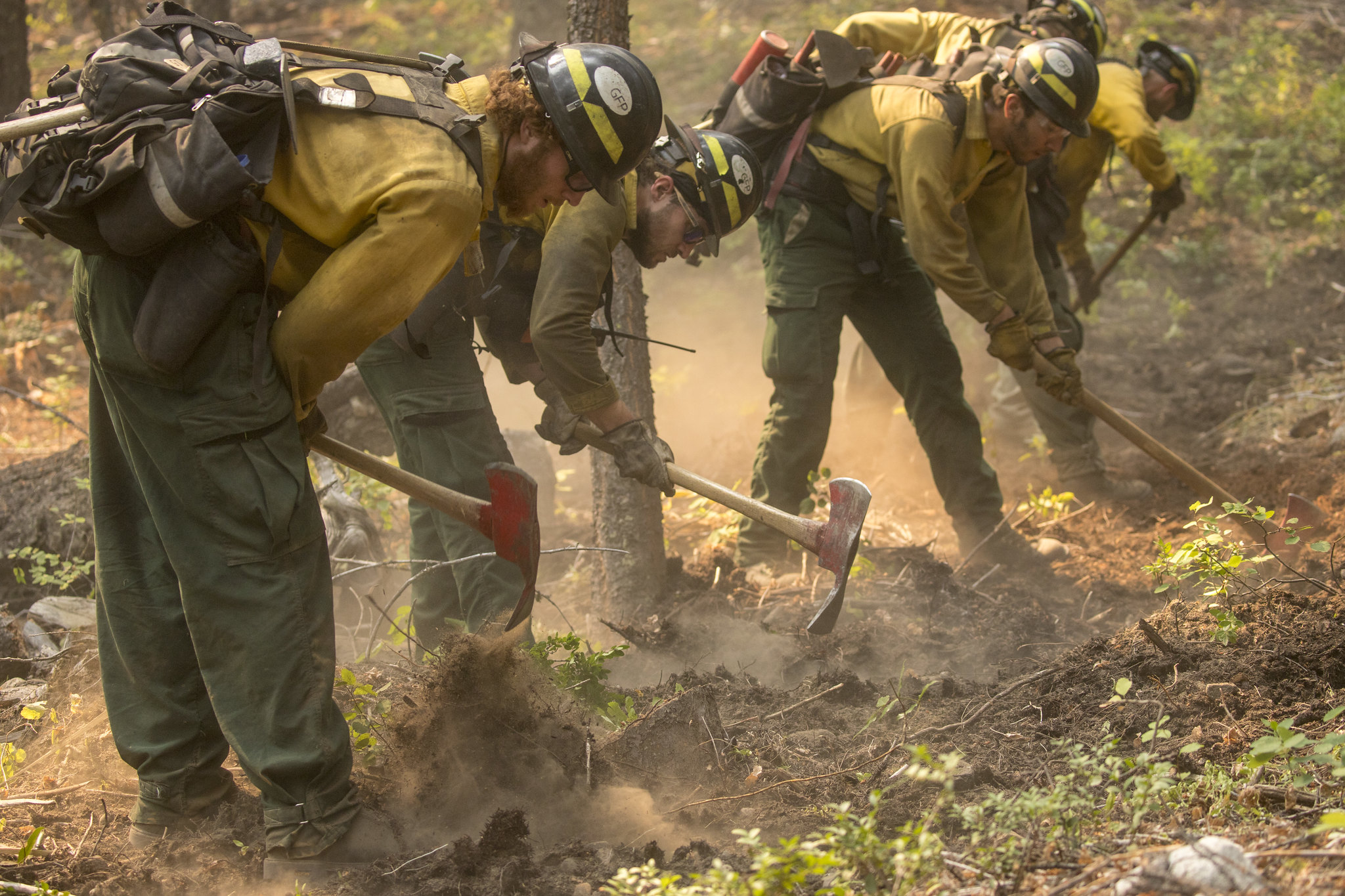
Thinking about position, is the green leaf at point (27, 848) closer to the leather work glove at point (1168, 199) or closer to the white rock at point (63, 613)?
the white rock at point (63, 613)

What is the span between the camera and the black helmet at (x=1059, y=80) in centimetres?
404

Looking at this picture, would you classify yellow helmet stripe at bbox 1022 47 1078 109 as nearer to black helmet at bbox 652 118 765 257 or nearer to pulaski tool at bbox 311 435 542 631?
black helmet at bbox 652 118 765 257

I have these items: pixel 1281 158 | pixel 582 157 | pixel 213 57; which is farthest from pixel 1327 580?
pixel 1281 158

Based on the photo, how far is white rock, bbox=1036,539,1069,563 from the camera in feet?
16.5

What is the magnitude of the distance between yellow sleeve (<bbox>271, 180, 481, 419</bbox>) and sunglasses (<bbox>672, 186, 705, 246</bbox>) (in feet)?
4.03

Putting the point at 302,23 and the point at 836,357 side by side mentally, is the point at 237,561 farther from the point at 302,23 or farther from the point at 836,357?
the point at 302,23

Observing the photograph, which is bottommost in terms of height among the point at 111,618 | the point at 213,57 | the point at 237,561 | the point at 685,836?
the point at 685,836

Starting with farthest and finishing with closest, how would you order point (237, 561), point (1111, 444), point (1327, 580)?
point (1111, 444)
point (1327, 580)
point (237, 561)

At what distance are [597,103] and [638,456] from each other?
1.37 meters

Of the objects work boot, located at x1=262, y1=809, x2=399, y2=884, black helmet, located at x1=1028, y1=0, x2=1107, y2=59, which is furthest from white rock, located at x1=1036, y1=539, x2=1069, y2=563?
work boot, located at x1=262, y1=809, x2=399, y2=884

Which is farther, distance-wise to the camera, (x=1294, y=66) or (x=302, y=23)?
(x=302, y=23)

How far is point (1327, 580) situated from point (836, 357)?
2.25 m

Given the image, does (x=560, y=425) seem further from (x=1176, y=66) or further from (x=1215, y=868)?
(x=1176, y=66)

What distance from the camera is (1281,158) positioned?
27.2ft
